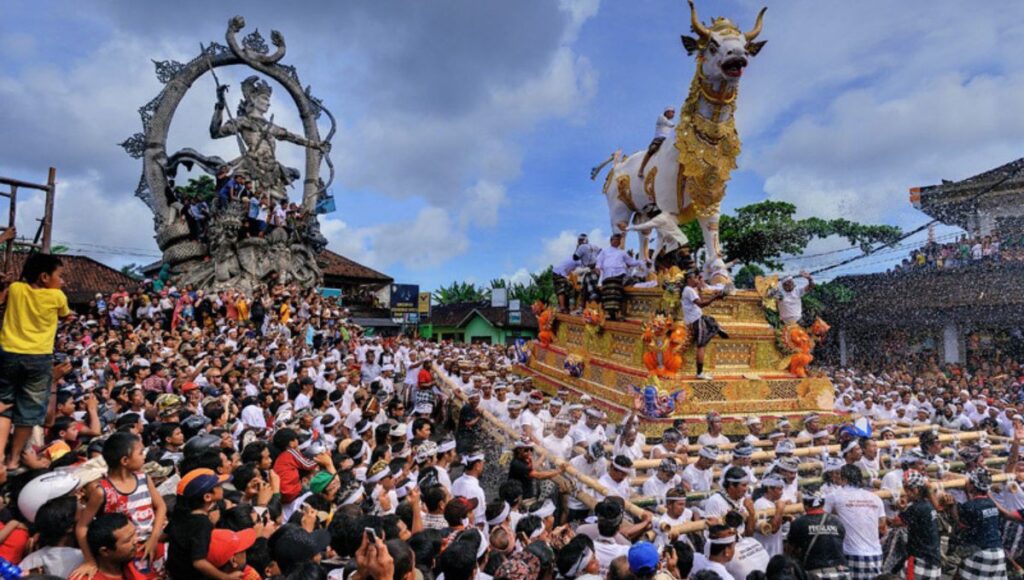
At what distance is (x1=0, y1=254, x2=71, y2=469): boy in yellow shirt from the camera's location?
415 centimetres

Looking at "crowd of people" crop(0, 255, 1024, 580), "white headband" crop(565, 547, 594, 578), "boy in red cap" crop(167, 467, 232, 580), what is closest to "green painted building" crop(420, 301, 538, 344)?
"crowd of people" crop(0, 255, 1024, 580)

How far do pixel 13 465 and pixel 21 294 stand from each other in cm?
121

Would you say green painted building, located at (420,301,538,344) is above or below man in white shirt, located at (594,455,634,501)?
above

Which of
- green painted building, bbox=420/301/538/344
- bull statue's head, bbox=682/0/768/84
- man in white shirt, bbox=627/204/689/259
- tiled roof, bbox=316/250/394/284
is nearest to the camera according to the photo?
bull statue's head, bbox=682/0/768/84

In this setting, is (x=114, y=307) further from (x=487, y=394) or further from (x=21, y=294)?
(x=21, y=294)

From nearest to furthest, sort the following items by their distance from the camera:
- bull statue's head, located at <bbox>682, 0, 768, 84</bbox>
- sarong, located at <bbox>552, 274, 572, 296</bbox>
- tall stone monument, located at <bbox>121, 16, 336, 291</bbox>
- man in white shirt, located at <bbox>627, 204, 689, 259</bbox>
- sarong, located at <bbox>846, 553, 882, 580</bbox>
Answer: sarong, located at <bbox>846, 553, 882, 580</bbox> < bull statue's head, located at <bbox>682, 0, 768, 84</bbox> < man in white shirt, located at <bbox>627, 204, 689, 259</bbox> < sarong, located at <bbox>552, 274, 572, 296</bbox> < tall stone monument, located at <bbox>121, 16, 336, 291</bbox>

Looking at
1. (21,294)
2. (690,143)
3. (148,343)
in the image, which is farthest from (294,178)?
(21,294)

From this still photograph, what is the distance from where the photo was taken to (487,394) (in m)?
10.5

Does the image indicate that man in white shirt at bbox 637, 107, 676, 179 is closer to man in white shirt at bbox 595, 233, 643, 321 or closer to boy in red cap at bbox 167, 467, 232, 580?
man in white shirt at bbox 595, 233, 643, 321

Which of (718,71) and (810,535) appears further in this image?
(718,71)

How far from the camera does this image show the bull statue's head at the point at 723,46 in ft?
30.3

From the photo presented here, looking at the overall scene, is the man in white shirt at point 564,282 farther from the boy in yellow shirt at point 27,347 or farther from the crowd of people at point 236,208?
the crowd of people at point 236,208

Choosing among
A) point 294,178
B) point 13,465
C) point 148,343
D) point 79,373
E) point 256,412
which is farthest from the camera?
point 294,178

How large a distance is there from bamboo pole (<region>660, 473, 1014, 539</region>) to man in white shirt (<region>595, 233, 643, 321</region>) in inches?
244
